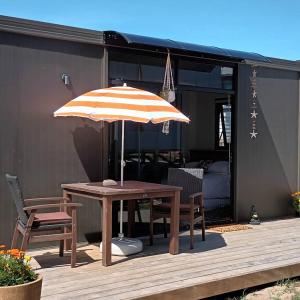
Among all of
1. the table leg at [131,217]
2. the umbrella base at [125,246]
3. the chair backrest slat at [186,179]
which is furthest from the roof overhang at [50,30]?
the umbrella base at [125,246]

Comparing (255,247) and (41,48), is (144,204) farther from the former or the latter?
(41,48)

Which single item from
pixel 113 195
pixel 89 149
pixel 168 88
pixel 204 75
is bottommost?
pixel 113 195

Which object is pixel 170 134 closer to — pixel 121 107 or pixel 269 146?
pixel 121 107

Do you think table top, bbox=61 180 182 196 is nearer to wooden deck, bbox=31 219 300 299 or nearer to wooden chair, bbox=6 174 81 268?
wooden chair, bbox=6 174 81 268

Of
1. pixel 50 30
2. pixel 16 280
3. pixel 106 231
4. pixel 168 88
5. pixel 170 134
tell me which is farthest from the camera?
pixel 170 134

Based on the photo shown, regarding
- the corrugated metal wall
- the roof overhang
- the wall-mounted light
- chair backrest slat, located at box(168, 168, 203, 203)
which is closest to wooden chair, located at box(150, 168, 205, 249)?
chair backrest slat, located at box(168, 168, 203, 203)

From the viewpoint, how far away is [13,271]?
314 centimetres

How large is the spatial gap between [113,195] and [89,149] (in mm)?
1259

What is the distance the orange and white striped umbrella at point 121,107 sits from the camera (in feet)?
16.0

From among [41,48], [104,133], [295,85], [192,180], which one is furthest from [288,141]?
[41,48]

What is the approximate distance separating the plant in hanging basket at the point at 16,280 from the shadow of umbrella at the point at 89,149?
8.75ft

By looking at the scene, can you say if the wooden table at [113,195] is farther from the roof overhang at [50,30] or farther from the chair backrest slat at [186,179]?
the roof overhang at [50,30]

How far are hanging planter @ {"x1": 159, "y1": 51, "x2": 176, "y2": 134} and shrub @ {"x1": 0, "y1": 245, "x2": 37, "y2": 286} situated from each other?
3405 mm

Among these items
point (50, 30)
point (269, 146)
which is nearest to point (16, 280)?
point (50, 30)
